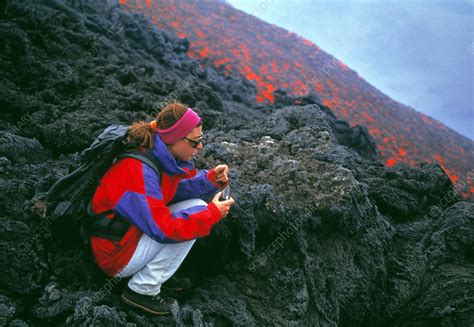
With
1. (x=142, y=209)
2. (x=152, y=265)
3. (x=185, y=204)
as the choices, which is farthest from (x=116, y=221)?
(x=185, y=204)

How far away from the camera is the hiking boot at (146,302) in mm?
3018

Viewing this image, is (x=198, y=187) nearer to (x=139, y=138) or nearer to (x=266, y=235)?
(x=139, y=138)

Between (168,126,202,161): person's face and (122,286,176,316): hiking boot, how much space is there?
45.3 inches

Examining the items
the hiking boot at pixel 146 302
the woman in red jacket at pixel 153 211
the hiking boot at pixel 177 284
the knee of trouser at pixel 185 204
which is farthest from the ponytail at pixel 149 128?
the hiking boot at pixel 177 284

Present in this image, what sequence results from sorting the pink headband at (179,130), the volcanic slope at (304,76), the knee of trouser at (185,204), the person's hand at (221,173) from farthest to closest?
the volcanic slope at (304,76) → the person's hand at (221,173) → the knee of trouser at (185,204) → the pink headband at (179,130)

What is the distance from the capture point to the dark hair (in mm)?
2926

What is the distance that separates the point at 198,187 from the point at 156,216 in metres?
0.81

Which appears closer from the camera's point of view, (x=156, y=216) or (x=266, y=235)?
(x=156, y=216)

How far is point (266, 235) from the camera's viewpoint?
4109 millimetres

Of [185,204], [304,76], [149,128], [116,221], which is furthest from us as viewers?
[304,76]

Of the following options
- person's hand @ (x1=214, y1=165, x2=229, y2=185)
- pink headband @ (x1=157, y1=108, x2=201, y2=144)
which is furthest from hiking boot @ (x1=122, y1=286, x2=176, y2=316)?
pink headband @ (x1=157, y1=108, x2=201, y2=144)

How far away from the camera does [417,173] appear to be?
6.41m

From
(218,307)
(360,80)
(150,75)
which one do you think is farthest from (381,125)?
(218,307)

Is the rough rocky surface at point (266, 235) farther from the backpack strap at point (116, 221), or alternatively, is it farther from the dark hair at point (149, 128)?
the dark hair at point (149, 128)
